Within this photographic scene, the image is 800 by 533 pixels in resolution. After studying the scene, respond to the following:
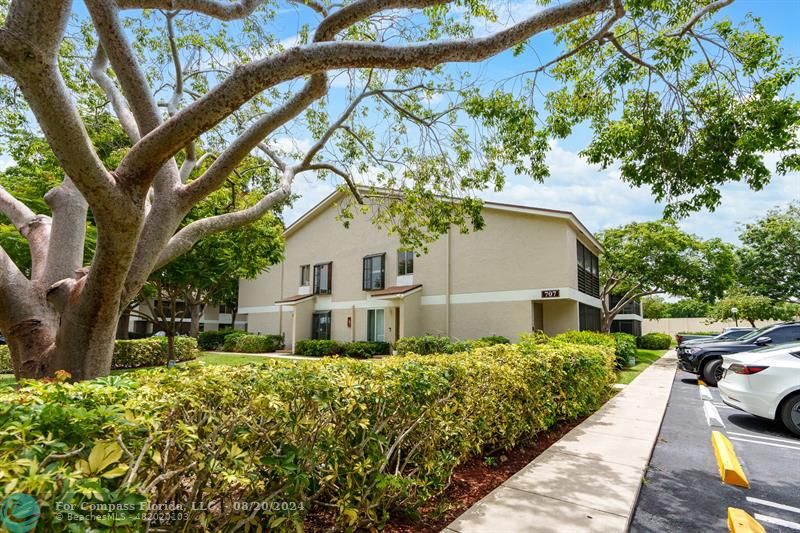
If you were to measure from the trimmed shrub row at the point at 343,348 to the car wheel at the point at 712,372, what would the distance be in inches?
537

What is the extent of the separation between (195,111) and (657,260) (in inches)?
1023

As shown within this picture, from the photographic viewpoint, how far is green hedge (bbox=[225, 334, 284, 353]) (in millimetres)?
26688

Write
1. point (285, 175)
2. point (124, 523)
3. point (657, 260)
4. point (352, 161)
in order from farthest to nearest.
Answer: point (657, 260), point (352, 161), point (285, 175), point (124, 523)

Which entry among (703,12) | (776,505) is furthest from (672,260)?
(776,505)

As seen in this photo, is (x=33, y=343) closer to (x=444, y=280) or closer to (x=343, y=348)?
(x=444, y=280)

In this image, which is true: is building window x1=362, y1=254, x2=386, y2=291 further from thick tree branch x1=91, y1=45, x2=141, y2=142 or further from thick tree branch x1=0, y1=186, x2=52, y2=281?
thick tree branch x1=0, y1=186, x2=52, y2=281

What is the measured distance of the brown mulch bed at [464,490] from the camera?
12.1 ft

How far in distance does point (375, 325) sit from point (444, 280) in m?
5.21

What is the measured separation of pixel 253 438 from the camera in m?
2.76

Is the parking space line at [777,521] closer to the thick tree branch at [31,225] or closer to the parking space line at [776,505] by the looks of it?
the parking space line at [776,505]

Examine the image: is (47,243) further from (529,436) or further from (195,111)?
(529,436)

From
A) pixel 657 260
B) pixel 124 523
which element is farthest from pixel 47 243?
pixel 657 260

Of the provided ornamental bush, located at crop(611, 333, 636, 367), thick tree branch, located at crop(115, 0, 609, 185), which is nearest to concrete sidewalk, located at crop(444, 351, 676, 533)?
thick tree branch, located at crop(115, 0, 609, 185)

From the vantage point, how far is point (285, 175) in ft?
27.1
